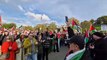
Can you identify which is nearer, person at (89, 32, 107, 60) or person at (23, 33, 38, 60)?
person at (89, 32, 107, 60)

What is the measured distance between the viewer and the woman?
13055 millimetres

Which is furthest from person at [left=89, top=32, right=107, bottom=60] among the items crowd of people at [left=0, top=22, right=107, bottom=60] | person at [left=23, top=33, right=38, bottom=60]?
person at [left=23, top=33, right=38, bottom=60]

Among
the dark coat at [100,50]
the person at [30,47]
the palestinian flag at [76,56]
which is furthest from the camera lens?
the person at [30,47]

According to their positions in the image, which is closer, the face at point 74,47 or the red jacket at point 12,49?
the face at point 74,47

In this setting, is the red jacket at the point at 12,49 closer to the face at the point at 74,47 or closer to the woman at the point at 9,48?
the woman at the point at 9,48

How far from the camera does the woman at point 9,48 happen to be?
1305 cm

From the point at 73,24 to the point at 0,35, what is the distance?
14.0 feet

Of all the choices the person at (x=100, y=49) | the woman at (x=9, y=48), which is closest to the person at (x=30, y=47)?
the woman at (x=9, y=48)

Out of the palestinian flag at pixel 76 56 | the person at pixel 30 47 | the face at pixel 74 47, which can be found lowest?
the person at pixel 30 47

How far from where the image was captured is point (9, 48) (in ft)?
42.7

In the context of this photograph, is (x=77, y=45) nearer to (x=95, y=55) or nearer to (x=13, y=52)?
(x=95, y=55)

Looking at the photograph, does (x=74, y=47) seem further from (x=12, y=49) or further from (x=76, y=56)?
(x=12, y=49)

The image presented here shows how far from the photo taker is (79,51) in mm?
5020

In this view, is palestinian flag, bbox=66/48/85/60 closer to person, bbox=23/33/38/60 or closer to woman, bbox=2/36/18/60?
woman, bbox=2/36/18/60
